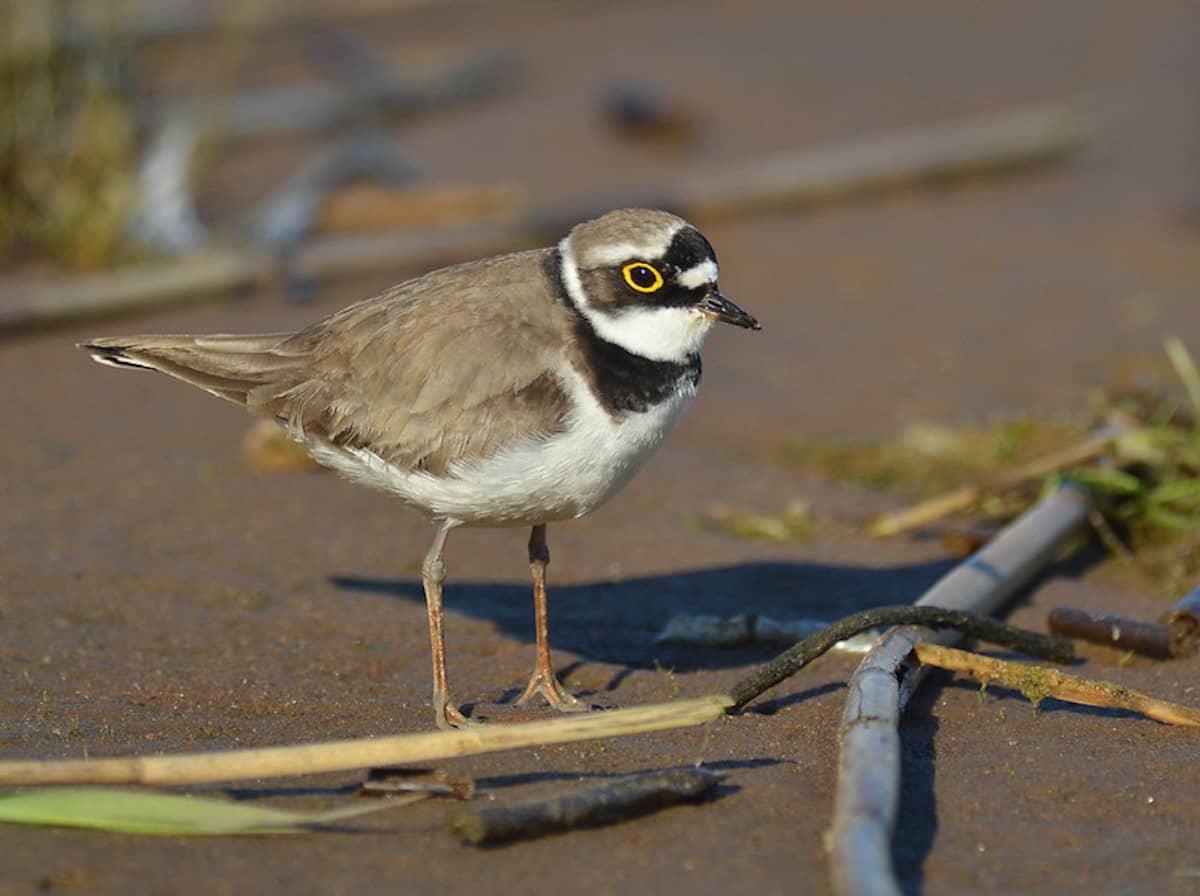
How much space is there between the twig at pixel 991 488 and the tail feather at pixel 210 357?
2773 mm

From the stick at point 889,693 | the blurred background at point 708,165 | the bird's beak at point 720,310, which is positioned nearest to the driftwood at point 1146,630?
the stick at point 889,693

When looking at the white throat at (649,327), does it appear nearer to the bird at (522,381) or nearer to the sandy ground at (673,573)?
the bird at (522,381)

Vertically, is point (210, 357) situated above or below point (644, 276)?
below

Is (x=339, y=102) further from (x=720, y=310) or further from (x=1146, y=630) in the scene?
(x=1146, y=630)

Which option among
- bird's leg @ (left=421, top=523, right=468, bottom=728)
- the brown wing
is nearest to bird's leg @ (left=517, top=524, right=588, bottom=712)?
bird's leg @ (left=421, top=523, right=468, bottom=728)

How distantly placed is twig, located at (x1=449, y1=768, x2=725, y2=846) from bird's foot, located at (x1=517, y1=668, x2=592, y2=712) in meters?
0.98

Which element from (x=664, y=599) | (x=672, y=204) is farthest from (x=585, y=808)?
(x=672, y=204)

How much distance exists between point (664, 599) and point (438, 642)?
145 centimetres

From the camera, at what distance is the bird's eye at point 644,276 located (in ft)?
17.4

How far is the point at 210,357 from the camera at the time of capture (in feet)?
19.2

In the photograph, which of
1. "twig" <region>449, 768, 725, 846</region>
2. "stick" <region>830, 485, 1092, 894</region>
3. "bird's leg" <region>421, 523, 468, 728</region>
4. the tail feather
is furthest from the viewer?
the tail feather

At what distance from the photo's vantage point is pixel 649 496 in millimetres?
7523

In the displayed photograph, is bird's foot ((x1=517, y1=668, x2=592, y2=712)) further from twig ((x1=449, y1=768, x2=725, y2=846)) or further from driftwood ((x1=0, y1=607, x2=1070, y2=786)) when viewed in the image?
twig ((x1=449, y1=768, x2=725, y2=846))

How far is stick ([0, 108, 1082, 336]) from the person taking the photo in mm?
9344
